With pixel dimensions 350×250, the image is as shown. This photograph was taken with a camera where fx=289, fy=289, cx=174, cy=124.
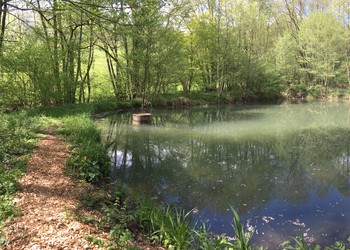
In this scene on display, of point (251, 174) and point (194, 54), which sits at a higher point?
point (194, 54)

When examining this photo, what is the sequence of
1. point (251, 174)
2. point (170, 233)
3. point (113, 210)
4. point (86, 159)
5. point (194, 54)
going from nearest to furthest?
1. point (170, 233)
2. point (113, 210)
3. point (86, 159)
4. point (251, 174)
5. point (194, 54)

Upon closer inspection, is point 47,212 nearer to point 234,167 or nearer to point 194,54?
point 234,167

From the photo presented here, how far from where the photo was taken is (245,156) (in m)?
10.4

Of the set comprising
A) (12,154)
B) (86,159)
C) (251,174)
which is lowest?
(251,174)

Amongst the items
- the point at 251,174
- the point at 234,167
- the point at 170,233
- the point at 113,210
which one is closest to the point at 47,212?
the point at 113,210

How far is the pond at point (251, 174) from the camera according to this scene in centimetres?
559

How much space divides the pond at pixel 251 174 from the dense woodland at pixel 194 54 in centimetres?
586

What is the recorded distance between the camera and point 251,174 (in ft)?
27.7

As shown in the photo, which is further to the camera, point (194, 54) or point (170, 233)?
point (194, 54)

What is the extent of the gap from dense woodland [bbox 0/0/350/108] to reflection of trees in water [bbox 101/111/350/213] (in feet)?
23.3

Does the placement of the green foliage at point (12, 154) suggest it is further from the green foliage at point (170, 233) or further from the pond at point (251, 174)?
the pond at point (251, 174)

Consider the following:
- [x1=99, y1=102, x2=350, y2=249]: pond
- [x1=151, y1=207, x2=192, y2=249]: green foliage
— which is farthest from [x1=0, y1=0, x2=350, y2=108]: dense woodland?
[x1=151, y1=207, x2=192, y2=249]: green foliage

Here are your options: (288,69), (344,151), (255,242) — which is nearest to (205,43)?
(288,69)

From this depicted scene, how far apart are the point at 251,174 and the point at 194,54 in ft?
85.5
